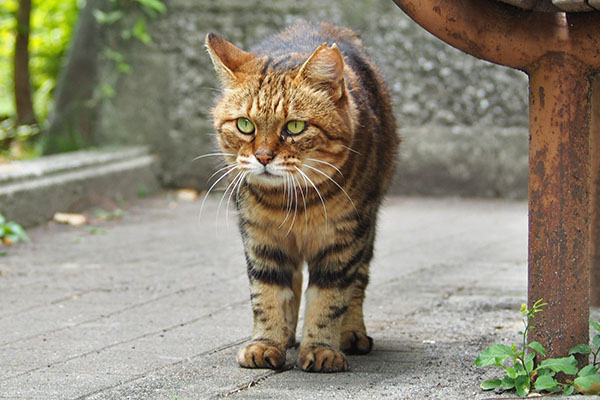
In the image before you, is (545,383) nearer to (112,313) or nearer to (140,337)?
(140,337)

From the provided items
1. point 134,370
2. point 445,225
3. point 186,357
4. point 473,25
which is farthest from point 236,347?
point 445,225

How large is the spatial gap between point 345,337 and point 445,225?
10.3ft

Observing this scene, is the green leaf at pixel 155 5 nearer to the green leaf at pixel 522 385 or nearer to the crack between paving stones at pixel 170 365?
the crack between paving stones at pixel 170 365

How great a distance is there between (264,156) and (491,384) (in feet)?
3.48

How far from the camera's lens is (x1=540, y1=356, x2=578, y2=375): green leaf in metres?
2.57

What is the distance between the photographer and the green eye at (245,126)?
3.09 meters

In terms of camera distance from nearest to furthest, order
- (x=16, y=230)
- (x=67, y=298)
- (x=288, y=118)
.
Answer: (x=288, y=118) < (x=67, y=298) < (x=16, y=230)

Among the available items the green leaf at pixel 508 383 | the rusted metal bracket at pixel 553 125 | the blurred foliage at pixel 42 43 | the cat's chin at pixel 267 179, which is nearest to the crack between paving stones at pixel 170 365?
the cat's chin at pixel 267 179

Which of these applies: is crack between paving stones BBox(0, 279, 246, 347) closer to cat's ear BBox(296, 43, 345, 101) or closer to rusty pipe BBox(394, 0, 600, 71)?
cat's ear BBox(296, 43, 345, 101)

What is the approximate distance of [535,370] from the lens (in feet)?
8.70

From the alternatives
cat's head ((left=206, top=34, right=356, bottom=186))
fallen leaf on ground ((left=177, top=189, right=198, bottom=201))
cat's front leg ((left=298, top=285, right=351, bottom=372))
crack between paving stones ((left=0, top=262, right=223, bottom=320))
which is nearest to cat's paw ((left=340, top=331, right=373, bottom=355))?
cat's front leg ((left=298, top=285, right=351, bottom=372))

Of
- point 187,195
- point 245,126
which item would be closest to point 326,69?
point 245,126

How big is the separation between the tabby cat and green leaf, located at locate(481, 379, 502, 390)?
57 cm

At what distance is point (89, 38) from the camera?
7641mm
